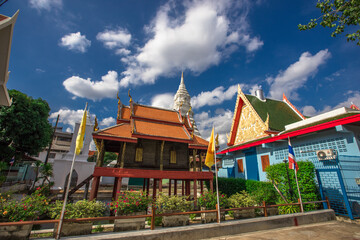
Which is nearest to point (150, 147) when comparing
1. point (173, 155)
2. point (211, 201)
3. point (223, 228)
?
point (173, 155)

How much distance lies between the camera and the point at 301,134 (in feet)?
32.0

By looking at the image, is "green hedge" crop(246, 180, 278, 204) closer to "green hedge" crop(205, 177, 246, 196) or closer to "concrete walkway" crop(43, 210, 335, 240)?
"concrete walkway" crop(43, 210, 335, 240)

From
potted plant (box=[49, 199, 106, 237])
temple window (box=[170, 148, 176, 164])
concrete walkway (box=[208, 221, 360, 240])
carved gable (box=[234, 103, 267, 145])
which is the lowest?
concrete walkway (box=[208, 221, 360, 240])

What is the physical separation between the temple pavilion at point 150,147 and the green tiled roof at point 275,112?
6.70 m

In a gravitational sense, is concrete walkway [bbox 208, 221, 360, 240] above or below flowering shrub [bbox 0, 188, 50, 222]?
below

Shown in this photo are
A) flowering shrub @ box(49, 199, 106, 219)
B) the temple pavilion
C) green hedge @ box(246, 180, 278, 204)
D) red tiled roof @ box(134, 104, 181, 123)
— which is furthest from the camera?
red tiled roof @ box(134, 104, 181, 123)

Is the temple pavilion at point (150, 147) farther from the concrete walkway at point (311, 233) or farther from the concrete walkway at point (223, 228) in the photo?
the concrete walkway at point (311, 233)

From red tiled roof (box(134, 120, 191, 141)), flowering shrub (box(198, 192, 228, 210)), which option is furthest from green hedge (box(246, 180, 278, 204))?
red tiled roof (box(134, 120, 191, 141))

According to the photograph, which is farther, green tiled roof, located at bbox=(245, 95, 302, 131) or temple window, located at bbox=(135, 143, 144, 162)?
green tiled roof, located at bbox=(245, 95, 302, 131)

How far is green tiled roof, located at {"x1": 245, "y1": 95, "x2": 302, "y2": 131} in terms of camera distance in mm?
15008

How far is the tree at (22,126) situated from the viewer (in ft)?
55.9

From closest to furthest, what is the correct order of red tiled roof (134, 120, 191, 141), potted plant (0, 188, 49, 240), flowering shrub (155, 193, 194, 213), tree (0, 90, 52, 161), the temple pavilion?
potted plant (0, 188, 49, 240) < flowering shrub (155, 193, 194, 213) < the temple pavilion < red tiled roof (134, 120, 191, 141) < tree (0, 90, 52, 161)

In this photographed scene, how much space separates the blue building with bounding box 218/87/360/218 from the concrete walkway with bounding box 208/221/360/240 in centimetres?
140

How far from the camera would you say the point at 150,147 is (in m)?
12.9
